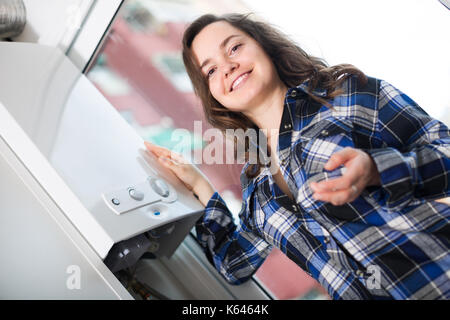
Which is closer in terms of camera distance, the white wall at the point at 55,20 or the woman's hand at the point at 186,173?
the woman's hand at the point at 186,173

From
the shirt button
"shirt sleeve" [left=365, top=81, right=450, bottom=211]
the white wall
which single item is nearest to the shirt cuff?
"shirt sleeve" [left=365, top=81, right=450, bottom=211]

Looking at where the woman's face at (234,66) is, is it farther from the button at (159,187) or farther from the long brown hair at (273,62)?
the button at (159,187)

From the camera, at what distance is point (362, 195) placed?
924 millimetres

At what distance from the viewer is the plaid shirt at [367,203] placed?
854 millimetres

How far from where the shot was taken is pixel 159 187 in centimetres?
112

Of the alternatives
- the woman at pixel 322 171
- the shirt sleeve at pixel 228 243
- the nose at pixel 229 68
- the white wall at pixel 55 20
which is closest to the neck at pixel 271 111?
the woman at pixel 322 171

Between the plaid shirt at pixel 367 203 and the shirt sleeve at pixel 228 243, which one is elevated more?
the plaid shirt at pixel 367 203

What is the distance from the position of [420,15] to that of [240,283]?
898 millimetres

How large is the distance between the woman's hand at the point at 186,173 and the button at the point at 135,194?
215 millimetres

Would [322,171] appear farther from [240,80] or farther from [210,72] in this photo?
[210,72]

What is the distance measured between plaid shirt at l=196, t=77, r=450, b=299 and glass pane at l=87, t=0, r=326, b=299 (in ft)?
0.82

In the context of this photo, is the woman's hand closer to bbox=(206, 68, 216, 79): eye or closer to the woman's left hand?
bbox=(206, 68, 216, 79): eye

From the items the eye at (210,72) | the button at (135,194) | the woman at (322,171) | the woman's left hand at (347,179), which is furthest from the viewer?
the eye at (210,72)

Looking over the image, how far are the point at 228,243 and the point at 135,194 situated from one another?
0.32m
